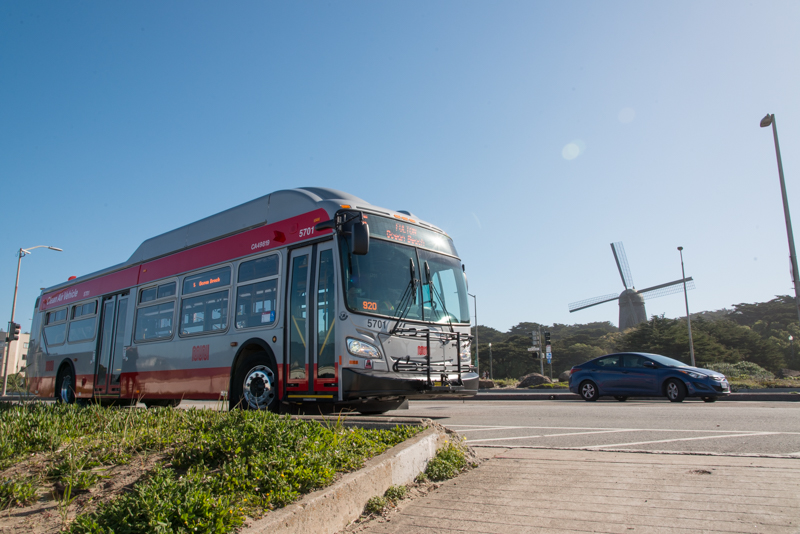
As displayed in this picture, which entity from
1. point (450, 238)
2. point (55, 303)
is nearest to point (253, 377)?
point (450, 238)

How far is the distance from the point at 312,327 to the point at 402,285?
1470 mm

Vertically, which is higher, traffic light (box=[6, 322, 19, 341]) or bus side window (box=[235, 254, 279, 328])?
traffic light (box=[6, 322, 19, 341])

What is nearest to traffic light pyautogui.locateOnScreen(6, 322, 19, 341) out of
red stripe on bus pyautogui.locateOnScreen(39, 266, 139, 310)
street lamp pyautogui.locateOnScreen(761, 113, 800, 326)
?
red stripe on bus pyautogui.locateOnScreen(39, 266, 139, 310)

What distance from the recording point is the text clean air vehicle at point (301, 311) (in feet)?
24.9

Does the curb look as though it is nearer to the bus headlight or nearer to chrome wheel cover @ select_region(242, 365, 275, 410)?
the bus headlight

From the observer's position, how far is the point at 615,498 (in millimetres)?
3879

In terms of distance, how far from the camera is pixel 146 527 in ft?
7.73

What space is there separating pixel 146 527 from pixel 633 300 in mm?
82034

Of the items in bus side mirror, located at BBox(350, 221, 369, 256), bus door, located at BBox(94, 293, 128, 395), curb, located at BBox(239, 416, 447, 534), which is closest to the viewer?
curb, located at BBox(239, 416, 447, 534)

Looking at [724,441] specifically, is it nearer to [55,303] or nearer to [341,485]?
[341,485]

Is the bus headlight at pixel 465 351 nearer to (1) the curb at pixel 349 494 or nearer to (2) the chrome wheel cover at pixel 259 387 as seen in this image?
(2) the chrome wheel cover at pixel 259 387

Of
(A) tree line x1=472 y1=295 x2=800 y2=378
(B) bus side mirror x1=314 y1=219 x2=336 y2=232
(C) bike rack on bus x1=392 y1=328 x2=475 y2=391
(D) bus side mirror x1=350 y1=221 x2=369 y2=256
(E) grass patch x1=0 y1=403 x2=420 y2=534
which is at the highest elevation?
(A) tree line x1=472 y1=295 x2=800 y2=378

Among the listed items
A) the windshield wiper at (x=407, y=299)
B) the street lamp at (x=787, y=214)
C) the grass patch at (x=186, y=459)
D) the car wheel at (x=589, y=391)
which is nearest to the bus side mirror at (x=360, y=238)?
the windshield wiper at (x=407, y=299)

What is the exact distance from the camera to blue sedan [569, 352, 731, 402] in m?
13.6
